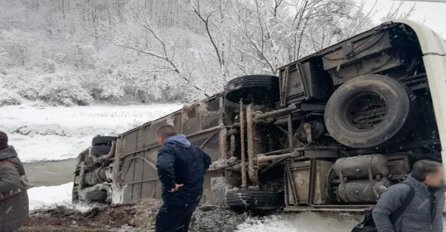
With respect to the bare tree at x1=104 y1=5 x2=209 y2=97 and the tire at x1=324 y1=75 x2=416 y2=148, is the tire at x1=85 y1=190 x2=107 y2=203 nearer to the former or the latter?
the bare tree at x1=104 y1=5 x2=209 y2=97


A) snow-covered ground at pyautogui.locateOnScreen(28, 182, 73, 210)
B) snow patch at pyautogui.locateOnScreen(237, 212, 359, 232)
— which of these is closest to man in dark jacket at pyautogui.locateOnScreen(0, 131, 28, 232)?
snow patch at pyautogui.locateOnScreen(237, 212, 359, 232)

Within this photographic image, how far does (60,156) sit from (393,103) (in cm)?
2081

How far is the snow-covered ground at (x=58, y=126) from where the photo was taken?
22594 millimetres

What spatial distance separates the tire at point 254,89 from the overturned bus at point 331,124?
15mm

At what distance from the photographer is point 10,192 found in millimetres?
3529

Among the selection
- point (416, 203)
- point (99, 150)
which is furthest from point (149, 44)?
point (416, 203)

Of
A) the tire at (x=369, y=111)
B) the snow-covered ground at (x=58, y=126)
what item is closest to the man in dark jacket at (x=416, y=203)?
the tire at (x=369, y=111)

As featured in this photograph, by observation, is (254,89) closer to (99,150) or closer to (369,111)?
(369,111)

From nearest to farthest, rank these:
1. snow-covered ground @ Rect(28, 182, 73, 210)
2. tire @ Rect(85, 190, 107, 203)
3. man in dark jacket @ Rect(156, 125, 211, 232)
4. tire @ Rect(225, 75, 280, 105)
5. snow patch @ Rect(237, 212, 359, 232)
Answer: man in dark jacket @ Rect(156, 125, 211, 232), snow patch @ Rect(237, 212, 359, 232), tire @ Rect(225, 75, 280, 105), tire @ Rect(85, 190, 107, 203), snow-covered ground @ Rect(28, 182, 73, 210)

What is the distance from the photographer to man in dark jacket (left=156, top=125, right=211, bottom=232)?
11.9 ft

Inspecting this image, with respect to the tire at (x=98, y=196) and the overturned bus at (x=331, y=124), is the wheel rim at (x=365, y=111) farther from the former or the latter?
the tire at (x=98, y=196)

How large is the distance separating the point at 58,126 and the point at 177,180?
74.6 feet

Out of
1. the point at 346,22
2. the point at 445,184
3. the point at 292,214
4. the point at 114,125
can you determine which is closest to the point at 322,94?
the point at 292,214

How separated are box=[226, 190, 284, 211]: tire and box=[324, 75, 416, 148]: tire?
1262 millimetres
